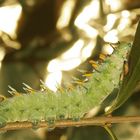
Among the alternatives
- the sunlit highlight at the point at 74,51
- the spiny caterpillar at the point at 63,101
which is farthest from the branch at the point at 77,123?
the sunlit highlight at the point at 74,51

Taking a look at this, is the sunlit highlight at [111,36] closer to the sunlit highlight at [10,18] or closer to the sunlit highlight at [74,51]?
the sunlit highlight at [74,51]

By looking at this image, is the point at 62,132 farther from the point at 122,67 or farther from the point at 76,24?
the point at 122,67

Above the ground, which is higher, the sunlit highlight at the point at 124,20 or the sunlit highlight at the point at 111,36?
the sunlit highlight at the point at 124,20

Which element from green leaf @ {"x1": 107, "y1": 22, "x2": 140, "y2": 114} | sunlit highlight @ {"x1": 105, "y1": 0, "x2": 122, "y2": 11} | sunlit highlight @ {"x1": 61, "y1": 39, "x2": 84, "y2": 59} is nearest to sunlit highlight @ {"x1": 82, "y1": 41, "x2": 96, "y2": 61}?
sunlit highlight @ {"x1": 61, "y1": 39, "x2": 84, "y2": 59}

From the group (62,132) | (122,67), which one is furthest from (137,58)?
(62,132)

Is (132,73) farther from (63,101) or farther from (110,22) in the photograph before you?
(110,22)
